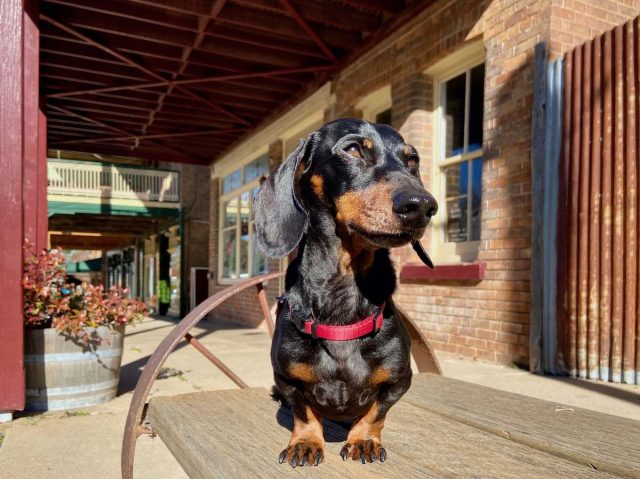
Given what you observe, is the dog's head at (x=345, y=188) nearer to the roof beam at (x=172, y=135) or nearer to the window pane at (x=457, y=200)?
the window pane at (x=457, y=200)

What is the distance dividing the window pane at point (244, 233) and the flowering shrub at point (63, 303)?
23.1 feet

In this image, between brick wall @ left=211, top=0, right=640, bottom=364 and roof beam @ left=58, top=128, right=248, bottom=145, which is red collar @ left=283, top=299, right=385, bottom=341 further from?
roof beam @ left=58, top=128, right=248, bottom=145

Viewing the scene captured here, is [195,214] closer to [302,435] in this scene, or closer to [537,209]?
[537,209]

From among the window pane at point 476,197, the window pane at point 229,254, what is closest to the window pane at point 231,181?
the window pane at point 229,254

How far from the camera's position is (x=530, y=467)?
1474mm

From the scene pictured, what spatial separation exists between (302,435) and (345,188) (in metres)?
0.74

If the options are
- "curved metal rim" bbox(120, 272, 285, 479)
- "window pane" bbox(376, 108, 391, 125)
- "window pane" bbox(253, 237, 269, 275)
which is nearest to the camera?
"curved metal rim" bbox(120, 272, 285, 479)

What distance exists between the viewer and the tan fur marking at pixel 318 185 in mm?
1570

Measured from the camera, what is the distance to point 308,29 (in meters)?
6.41

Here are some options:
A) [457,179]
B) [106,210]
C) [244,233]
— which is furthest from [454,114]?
[106,210]

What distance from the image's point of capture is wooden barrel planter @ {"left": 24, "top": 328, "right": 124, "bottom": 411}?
3732 millimetres

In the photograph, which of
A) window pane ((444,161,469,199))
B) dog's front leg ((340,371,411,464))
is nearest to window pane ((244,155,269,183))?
window pane ((444,161,469,199))

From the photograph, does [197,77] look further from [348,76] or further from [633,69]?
[633,69]

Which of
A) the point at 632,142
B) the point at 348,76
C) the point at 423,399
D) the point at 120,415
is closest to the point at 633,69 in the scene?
the point at 632,142
